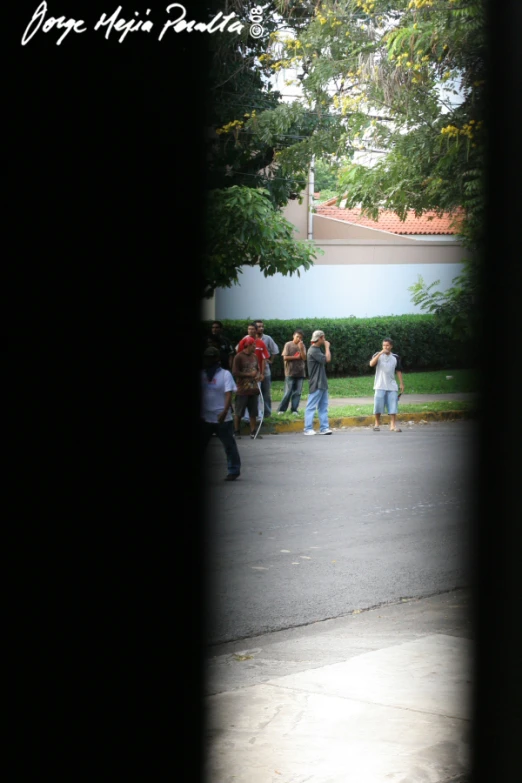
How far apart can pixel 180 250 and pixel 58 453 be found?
4.79m

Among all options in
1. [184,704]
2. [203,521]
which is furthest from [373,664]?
[203,521]

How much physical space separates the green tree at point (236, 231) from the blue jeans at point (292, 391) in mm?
2190

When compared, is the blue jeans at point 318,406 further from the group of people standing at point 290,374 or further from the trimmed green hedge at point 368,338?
the trimmed green hedge at point 368,338

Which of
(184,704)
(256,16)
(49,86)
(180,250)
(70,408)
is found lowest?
(184,704)

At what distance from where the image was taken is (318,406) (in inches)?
636

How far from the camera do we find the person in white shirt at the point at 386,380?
1587 centimetres

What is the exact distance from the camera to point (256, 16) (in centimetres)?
1379

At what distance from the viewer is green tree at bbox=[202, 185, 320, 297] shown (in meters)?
15.3

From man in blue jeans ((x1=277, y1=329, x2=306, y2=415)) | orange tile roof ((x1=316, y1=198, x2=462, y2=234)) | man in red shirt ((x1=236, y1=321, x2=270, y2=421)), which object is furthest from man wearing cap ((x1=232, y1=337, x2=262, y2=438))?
orange tile roof ((x1=316, y1=198, x2=462, y2=234))

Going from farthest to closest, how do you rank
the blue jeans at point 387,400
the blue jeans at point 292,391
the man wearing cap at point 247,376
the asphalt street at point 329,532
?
the blue jeans at point 292,391
the blue jeans at point 387,400
the man wearing cap at point 247,376
the asphalt street at point 329,532

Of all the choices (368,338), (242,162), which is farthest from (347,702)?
(368,338)

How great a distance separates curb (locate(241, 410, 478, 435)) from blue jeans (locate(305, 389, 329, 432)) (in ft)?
2.93

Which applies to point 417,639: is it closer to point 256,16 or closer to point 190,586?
point 190,586

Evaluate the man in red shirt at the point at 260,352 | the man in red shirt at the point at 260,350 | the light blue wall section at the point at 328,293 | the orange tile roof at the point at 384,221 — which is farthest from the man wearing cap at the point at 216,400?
the orange tile roof at the point at 384,221
